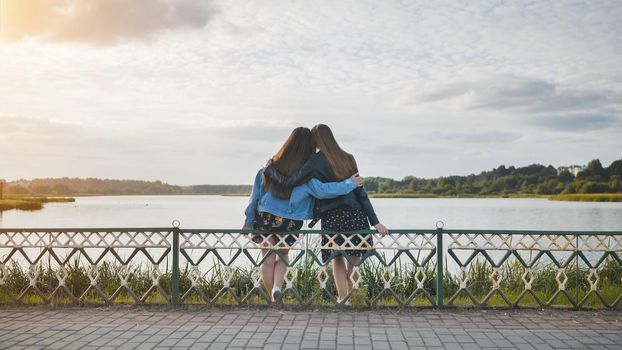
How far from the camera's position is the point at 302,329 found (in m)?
5.59

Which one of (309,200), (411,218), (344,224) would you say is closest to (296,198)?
(309,200)

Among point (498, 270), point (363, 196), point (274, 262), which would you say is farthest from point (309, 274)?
point (498, 270)

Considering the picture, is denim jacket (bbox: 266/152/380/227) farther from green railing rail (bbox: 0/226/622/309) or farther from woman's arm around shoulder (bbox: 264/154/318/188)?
green railing rail (bbox: 0/226/622/309)

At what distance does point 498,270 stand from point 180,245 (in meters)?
3.65

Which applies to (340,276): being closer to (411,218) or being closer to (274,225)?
(274,225)

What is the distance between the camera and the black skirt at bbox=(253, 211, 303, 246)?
21.5 feet

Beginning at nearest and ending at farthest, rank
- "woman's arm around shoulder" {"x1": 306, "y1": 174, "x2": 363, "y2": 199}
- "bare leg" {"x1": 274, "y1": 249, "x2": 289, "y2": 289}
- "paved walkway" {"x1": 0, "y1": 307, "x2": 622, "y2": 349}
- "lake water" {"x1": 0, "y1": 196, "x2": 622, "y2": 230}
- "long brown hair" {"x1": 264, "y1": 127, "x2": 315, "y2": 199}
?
"paved walkway" {"x1": 0, "y1": 307, "x2": 622, "y2": 349} → "woman's arm around shoulder" {"x1": 306, "y1": 174, "x2": 363, "y2": 199} → "long brown hair" {"x1": 264, "y1": 127, "x2": 315, "y2": 199} → "bare leg" {"x1": 274, "y1": 249, "x2": 289, "y2": 289} → "lake water" {"x1": 0, "y1": 196, "x2": 622, "y2": 230}

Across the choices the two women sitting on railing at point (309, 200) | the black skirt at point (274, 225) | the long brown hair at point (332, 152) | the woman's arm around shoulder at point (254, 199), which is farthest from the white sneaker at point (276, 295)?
the long brown hair at point (332, 152)

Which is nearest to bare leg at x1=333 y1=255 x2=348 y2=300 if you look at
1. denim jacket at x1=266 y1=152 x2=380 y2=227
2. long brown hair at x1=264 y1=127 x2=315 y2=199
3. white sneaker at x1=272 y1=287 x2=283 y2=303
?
denim jacket at x1=266 y1=152 x2=380 y2=227

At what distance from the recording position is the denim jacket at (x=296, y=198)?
249 inches

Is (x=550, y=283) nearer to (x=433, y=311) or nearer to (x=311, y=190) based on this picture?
(x=433, y=311)

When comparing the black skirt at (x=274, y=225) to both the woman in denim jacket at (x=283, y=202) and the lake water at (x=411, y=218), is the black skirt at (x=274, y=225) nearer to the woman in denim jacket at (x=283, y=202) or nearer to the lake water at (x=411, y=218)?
the woman in denim jacket at (x=283, y=202)

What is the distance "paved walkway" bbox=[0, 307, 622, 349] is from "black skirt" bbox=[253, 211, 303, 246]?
32.2 inches

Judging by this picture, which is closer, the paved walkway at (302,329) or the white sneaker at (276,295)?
the paved walkway at (302,329)
